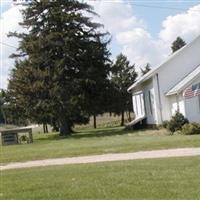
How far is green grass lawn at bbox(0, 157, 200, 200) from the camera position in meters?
10.9

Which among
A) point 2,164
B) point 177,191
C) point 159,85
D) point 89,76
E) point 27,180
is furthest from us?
point 89,76

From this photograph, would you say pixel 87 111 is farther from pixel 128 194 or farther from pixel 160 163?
pixel 128 194

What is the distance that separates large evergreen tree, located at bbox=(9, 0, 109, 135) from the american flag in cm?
901

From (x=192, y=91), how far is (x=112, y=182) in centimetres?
2258

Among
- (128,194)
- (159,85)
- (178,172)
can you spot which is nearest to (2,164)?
(178,172)

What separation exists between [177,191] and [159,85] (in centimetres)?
2820

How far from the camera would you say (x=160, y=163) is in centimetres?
1547

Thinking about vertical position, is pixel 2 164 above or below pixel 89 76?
below

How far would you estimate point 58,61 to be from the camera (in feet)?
135

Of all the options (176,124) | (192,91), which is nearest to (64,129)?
(176,124)

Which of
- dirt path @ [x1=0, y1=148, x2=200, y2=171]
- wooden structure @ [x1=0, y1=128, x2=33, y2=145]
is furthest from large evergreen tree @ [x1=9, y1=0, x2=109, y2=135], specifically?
dirt path @ [x1=0, y1=148, x2=200, y2=171]

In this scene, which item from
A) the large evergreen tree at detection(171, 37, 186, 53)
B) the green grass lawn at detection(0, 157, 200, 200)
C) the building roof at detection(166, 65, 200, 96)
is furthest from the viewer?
the large evergreen tree at detection(171, 37, 186, 53)

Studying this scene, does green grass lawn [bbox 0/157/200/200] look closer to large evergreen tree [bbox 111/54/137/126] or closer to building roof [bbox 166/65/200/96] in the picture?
building roof [bbox 166/65/200/96]

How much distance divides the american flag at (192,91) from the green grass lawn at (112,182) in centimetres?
1822
